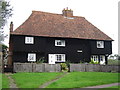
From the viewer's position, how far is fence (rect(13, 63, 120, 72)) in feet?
90.4

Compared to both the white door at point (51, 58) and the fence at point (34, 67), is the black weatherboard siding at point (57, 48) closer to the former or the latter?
the white door at point (51, 58)

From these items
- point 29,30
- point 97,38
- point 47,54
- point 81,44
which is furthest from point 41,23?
point 97,38

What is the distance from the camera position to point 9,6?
136 ft

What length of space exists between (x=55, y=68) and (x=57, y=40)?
8.52 metres

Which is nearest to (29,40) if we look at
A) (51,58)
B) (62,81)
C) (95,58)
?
(51,58)

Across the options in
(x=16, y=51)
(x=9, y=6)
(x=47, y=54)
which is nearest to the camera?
(x=16, y=51)

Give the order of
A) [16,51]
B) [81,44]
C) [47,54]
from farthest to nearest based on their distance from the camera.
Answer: [81,44] → [47,54] → [16,51]

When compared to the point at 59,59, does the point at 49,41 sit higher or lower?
higher

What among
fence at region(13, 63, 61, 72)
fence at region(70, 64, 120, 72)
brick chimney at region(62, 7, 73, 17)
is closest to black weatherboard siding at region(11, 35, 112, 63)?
fence at region(13, 63, 61, 72)

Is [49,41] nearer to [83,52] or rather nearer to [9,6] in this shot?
[83,52]

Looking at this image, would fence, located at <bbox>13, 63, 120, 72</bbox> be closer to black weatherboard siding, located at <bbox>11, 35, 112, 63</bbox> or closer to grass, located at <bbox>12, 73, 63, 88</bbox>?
grass, located at <bbox>12, 73, 63, 88</bbox>

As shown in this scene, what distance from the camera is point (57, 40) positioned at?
119 feet

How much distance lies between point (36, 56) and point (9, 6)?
44.7 ft

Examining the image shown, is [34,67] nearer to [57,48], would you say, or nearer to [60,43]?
[57,48]
